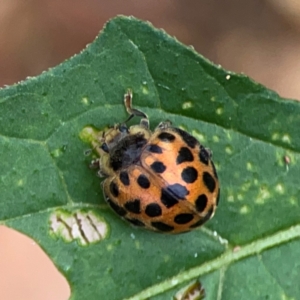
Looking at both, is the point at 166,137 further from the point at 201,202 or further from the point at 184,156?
the point at 201,202

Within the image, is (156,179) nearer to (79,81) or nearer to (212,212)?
(212,212)

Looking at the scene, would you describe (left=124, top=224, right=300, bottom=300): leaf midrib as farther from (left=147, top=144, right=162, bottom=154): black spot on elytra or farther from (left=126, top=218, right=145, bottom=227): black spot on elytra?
(left=147, top=144, right=162, bottom=154): black spot on elytra

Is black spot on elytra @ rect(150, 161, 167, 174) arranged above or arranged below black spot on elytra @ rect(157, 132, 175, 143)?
below

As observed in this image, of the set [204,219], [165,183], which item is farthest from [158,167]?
[204,219]

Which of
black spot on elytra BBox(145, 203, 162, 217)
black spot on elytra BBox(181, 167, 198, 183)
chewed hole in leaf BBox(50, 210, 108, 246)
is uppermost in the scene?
black spot on elytra BBox(181, 167, 198, 183)

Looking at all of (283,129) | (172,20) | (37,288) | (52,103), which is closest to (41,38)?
(172,20)

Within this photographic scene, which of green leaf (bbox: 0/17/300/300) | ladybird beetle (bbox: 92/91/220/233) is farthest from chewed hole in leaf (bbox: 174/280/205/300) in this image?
ladybird beetle (bbox: 92/91/220/233)
